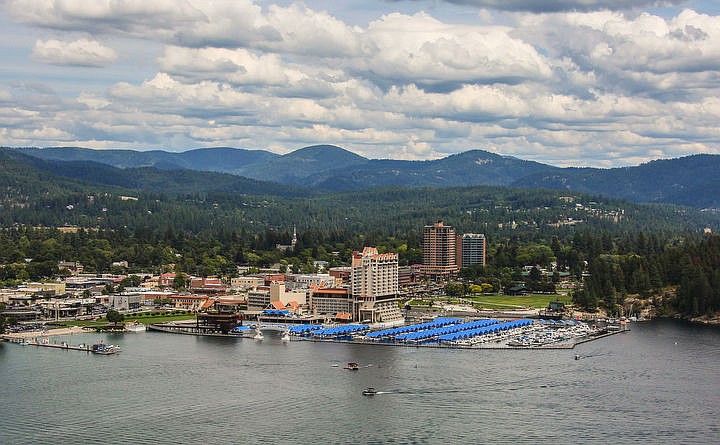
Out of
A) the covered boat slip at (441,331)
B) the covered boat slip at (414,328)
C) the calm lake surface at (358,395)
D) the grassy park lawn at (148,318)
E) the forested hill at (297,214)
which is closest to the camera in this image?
the calm lake surface at (358,395)

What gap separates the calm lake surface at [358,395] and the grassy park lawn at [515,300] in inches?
932

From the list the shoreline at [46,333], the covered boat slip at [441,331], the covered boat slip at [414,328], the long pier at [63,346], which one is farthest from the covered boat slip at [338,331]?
the shoreline at [46,333]

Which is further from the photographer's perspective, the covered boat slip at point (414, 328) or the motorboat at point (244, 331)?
the motorboat at point (244, 331)

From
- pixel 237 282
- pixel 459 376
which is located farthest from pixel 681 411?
pixel 237 282

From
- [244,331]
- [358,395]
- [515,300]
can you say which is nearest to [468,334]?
[244,331]

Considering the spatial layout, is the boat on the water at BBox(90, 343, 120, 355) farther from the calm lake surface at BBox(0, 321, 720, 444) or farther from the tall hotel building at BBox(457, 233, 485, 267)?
the tall hotel building at BBox(457, 233, 485, 267)

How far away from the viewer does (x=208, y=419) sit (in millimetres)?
38656

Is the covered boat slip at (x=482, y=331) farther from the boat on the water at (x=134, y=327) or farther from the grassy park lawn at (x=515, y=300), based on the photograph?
the boat on the water at (x=134, y=327)

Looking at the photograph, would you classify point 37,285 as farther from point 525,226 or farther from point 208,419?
point 525,226

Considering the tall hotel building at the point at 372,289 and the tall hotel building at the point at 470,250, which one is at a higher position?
the tall hotel building at the point at 470,250

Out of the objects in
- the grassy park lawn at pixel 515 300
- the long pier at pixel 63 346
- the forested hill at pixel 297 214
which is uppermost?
the forested hill at pixel 297 214

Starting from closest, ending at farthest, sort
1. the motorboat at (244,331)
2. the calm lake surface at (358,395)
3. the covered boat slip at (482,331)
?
1. the calm lake surface at (358,395)
2. the covered boat slip at (482,331)
3. the motorboat at (244,331)

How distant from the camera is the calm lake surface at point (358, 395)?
36.6 meters

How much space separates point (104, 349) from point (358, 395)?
18583 millimetres
